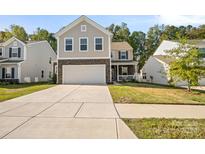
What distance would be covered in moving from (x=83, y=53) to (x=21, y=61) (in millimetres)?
9472

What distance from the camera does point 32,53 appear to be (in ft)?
104

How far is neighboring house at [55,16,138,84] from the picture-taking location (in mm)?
24250

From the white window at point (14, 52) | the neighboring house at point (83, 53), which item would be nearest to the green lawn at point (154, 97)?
the neighboring house at point (83, 53)

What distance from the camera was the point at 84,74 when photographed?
24.6m

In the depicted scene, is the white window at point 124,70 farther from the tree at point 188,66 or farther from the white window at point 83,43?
the tree at point 188,66

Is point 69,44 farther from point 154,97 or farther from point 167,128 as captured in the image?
point 167,128

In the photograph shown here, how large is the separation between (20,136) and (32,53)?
90.5ft

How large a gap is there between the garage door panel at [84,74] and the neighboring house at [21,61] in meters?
7.38

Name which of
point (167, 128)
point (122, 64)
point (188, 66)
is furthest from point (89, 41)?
point (167, 128)

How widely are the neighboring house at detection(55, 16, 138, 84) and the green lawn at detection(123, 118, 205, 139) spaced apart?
16.7 metres

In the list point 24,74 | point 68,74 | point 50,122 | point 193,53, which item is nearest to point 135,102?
point 50,122

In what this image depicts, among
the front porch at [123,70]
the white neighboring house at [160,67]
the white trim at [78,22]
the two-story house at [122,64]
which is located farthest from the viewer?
the front porch at [123,70]

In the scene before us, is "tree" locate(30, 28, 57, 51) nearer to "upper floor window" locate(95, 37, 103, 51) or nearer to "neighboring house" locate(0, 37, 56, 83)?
"neighboring house" locate(0, 37, 56, 83)

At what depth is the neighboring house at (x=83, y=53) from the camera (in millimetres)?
24250
